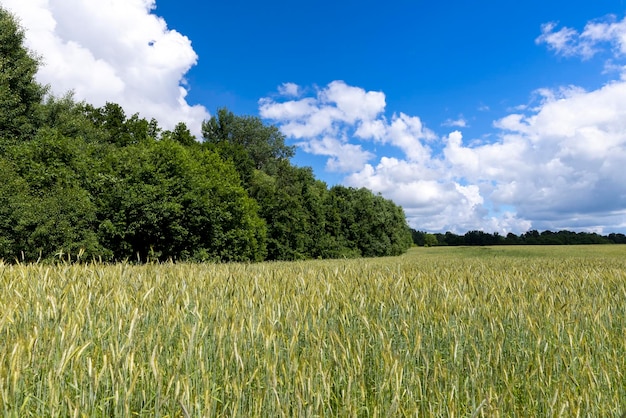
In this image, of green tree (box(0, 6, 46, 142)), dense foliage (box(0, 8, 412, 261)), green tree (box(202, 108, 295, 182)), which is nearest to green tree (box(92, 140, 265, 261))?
dense foliage (box(0, 8, 412, 261))

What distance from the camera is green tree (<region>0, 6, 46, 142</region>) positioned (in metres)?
23.3

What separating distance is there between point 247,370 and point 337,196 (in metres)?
43.5

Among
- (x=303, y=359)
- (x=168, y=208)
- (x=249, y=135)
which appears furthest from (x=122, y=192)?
(x=249, y=135)

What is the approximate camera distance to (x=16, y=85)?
25.0 meters

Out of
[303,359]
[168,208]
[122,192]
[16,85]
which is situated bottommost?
[303,359]

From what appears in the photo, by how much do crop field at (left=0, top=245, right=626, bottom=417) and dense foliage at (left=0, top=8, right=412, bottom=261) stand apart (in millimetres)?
9409

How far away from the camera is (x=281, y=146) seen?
5056 centimetres

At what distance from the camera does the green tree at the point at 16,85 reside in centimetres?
2328

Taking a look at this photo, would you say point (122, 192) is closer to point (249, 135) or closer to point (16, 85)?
point (16, 85)

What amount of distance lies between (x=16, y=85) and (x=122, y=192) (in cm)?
1296

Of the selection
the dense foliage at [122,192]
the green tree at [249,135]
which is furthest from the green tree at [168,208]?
the green tree at [249,135]

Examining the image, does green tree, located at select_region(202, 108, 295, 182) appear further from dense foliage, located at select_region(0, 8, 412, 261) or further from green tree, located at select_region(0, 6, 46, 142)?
green tree, located at select_region(0, 6, 46, 142)

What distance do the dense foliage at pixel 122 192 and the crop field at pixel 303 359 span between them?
9409mm

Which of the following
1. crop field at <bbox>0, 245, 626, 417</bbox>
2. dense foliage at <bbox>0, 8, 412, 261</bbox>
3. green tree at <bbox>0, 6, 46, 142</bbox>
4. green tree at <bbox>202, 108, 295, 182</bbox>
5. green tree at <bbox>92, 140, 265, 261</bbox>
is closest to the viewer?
crop field at <bbox>0, 245, 626, 417</bbox>
